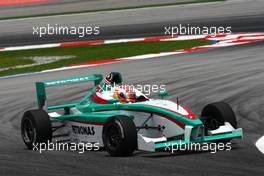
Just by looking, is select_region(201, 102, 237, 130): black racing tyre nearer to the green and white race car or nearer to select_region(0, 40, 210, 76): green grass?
the green and white race car

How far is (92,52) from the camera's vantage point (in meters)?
25.5

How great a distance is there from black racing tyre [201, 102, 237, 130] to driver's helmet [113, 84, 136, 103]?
3.56 ft

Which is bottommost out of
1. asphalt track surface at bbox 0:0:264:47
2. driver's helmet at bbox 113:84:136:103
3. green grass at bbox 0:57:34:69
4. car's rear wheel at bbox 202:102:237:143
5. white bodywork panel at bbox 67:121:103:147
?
white bodywork panel at bbox 67:121:103:147

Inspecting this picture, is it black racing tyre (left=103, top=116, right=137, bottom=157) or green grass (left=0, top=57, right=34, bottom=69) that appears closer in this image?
black racing tyre (left=103, top=116, right=137, bottom=157)

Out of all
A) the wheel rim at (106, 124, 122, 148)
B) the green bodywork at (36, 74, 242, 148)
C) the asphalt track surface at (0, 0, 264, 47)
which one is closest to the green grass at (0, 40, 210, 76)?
the asphalt track surface at (0, 0, 264, 47)

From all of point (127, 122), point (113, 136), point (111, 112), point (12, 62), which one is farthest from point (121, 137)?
point (12, 62)

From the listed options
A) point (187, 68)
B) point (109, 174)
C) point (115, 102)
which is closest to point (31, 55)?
point (187, 68)

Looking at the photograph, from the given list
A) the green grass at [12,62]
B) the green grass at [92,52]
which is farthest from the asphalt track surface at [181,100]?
the green grass at [12,62]

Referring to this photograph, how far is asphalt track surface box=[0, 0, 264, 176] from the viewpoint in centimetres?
1045

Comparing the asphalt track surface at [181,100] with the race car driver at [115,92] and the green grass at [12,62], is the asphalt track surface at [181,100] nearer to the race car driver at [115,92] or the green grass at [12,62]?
the race car driver at [115,92]

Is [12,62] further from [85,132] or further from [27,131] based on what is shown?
[85,132]

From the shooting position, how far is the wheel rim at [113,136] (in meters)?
11.4

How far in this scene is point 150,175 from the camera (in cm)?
991

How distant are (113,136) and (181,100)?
4.85 m
